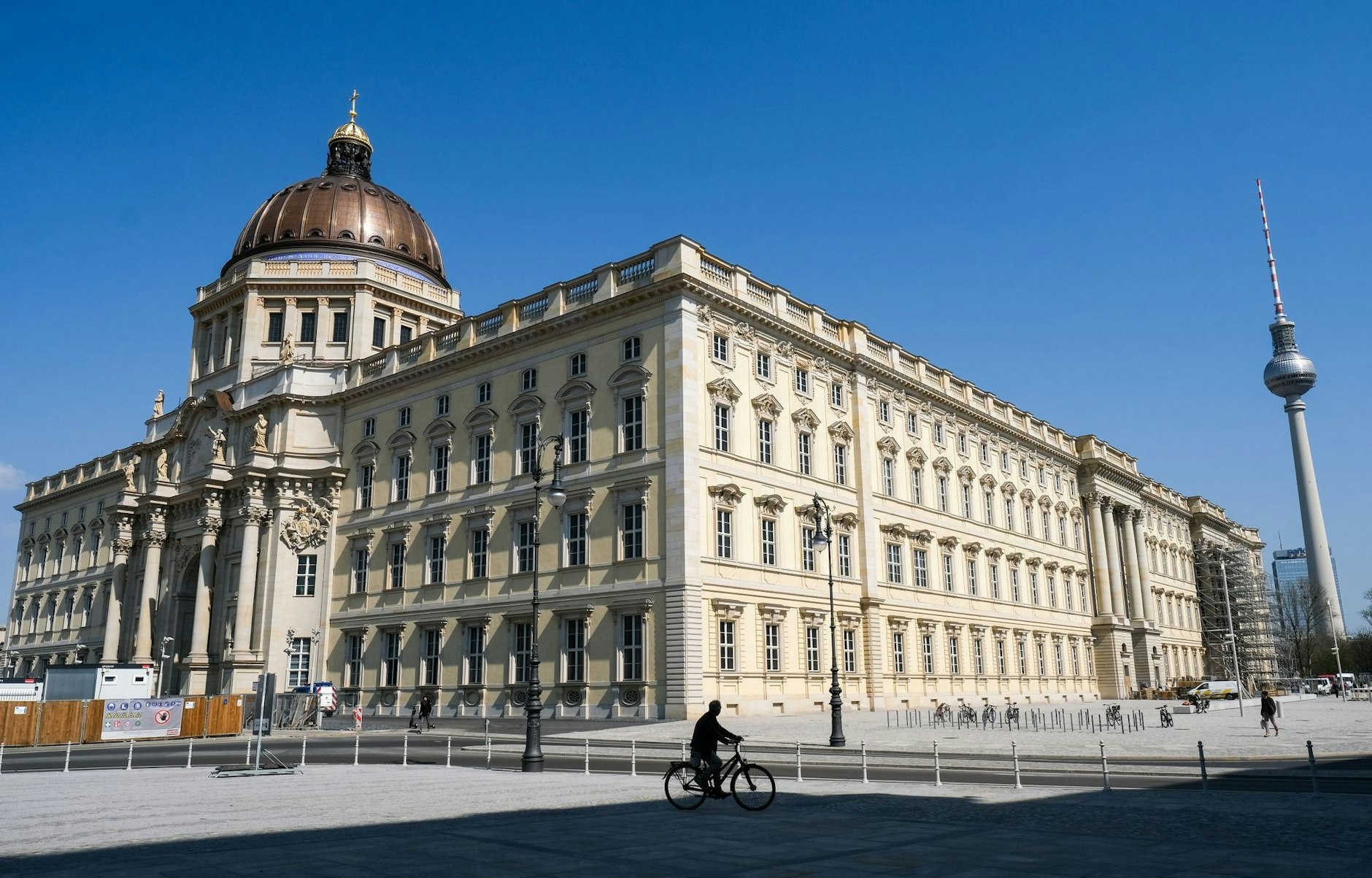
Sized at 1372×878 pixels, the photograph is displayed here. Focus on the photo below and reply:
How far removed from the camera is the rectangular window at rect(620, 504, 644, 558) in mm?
41406

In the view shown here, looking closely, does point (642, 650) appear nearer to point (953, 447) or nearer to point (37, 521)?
point (953, 447)

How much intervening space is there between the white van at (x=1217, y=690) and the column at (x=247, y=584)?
169 ft

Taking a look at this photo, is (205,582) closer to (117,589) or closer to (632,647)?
(117,589)

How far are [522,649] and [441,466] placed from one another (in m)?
11.6

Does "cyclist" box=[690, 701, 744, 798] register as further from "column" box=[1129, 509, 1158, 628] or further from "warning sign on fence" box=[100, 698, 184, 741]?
"column" box=[1129, 509, 1158, 628]

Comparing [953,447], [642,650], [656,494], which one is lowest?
[642,650]

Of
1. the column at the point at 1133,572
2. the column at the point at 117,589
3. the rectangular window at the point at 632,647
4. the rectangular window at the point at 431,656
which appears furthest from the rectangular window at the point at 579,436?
the column at the point at 1133,572

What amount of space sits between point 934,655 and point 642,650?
20.4 metres

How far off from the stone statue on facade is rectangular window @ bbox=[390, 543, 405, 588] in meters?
15.2

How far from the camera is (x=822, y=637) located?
4616cm

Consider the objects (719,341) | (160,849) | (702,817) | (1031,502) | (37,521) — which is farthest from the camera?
(37,521)

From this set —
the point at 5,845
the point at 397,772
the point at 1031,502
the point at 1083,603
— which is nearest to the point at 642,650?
the point at 397,772

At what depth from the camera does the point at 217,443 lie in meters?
61.6

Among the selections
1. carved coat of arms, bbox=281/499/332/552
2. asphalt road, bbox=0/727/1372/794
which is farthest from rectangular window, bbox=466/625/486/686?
carved coat of arms, bbox=281/499/332/552
